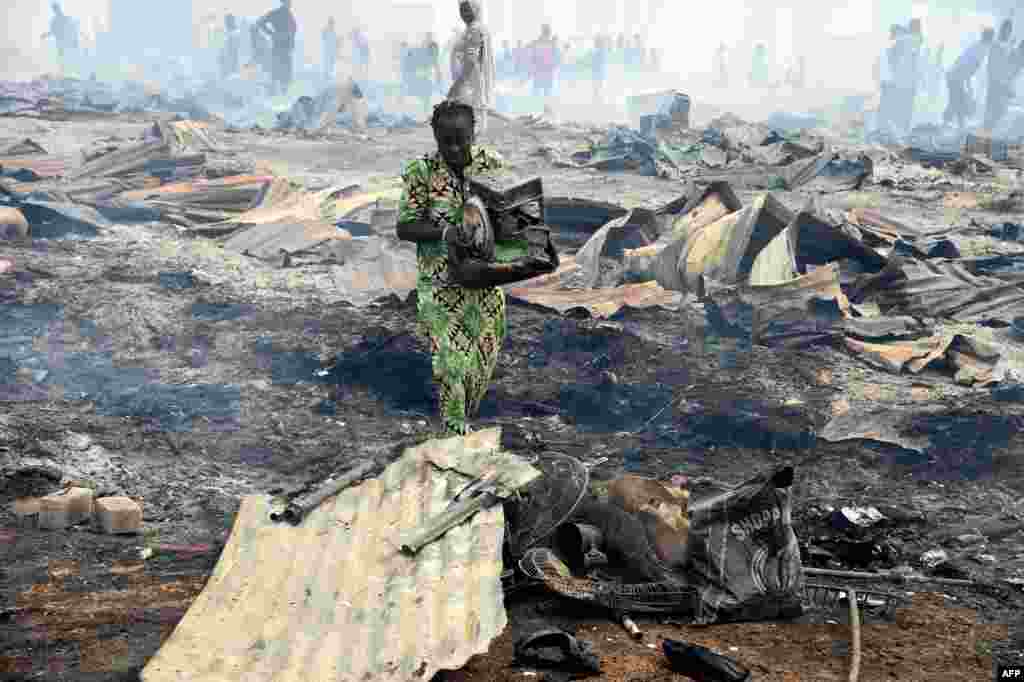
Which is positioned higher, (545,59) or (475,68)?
(545,59)

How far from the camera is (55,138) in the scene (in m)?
16.1

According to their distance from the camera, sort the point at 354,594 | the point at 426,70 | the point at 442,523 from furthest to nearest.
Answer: the point at 426,70, the point at 442,523, the point at 354,594

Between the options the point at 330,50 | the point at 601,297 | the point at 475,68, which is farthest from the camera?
the point at 330,50

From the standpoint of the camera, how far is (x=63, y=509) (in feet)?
13.8

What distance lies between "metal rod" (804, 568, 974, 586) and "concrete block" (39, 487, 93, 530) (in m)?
3.01

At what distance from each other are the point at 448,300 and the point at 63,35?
1507 inches

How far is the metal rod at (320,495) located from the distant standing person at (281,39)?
25.6 m

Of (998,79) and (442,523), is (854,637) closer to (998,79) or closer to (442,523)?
(442,523)

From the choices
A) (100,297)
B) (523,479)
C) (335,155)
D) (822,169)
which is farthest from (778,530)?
(335,155)

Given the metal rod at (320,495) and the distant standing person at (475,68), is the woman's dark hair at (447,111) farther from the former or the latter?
the distant standing person at (475,68)

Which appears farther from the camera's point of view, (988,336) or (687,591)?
(988,336)

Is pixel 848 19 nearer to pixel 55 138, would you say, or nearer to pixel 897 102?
pixel 897 102

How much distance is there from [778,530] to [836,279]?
458 centimetres

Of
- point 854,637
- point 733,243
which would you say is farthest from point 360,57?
point 854,637
